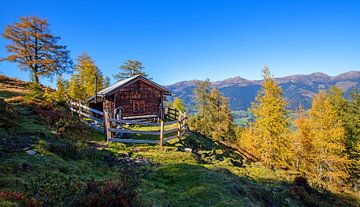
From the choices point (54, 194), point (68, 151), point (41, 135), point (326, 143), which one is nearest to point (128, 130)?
point (41, 135)

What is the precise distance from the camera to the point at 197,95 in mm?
56125

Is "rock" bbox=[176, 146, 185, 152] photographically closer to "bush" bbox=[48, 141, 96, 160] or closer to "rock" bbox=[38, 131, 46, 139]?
"bush" bbox=[48, 141, 96, 160]

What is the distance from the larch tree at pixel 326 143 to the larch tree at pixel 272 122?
4345mm

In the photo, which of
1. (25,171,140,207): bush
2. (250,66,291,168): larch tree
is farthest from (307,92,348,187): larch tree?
(25,171,140,207): bush

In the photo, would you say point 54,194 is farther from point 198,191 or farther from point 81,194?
point 198,191

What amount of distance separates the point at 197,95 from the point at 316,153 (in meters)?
32.3

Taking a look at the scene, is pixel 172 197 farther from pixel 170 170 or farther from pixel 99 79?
pixel 99 79

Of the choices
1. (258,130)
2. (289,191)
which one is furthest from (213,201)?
(258,130)

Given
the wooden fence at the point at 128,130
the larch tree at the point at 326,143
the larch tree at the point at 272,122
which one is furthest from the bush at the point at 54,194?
the larch tree at the point at 326,143

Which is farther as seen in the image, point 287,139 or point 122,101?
point 122,101

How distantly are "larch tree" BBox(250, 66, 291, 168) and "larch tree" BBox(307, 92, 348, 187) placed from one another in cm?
435

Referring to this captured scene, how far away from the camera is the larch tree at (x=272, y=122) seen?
77.5 feet

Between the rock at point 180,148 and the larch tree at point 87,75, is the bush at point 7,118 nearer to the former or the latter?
the rock at point 180,148

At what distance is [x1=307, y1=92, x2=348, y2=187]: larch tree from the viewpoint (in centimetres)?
2486
